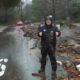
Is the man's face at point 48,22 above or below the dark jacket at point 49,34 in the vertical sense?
above

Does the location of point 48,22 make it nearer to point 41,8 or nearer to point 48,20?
point 48,20

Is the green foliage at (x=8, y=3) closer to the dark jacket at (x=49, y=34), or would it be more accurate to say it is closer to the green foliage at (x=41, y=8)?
the green foliage at (x=41, y=8)

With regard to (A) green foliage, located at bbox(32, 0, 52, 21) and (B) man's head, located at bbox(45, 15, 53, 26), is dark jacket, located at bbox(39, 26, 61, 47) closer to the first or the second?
(B) man's head, located at bbox(45, 15, 53, 26)

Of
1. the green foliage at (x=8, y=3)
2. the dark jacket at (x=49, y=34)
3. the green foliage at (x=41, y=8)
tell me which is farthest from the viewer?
the green foliage at (x=8, y=3)

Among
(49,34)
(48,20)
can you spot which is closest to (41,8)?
(49,34)

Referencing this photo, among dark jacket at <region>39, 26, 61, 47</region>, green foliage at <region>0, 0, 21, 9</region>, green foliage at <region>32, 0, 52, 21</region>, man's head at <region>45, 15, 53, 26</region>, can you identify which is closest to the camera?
man's head at <region>45, 15, 53, 26</region>

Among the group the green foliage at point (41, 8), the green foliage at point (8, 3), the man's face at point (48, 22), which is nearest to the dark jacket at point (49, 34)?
the man's face at point (48, 22)

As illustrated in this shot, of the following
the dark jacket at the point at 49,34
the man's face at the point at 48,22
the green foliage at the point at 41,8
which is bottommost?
the green foliage at the point at 41,8

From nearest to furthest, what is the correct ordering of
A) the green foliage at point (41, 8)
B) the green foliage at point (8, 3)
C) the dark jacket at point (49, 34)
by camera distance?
the dark jacket at point (49, 34), the green foliage at point (41, 8), the green foliage at point (8, 3)

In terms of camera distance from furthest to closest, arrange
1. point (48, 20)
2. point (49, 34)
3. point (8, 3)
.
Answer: point (8, 3) → point (49, 34) → point (48, 20)

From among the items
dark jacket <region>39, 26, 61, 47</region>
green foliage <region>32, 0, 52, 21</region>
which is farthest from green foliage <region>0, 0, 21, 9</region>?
dark jacket <region>39, 26, 61, 47</region>

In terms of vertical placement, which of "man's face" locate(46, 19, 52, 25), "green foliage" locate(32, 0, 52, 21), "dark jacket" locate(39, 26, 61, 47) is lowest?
"green foliage" locate(32, 0, 52, 21)

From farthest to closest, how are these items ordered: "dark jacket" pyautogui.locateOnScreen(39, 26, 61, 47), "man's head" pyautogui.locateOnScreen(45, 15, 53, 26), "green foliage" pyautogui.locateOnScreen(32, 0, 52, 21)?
"green foliage" pyautogui.locateOnScreen(32, 0, 52, 21) < "dark jacket" pyautogui.locateOnScreen(39, 26, 61, 47) < "man's head" pyautogui.locateOnScreen(45, 15, 53, 26)

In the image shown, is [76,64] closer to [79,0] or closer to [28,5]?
[79,0]
